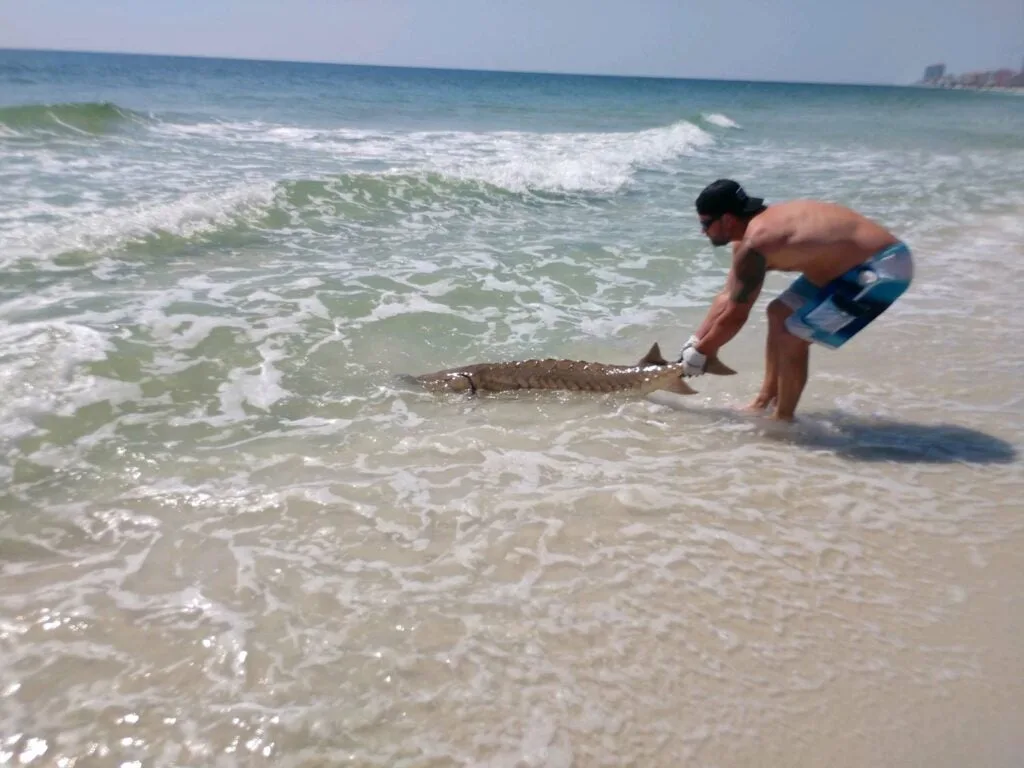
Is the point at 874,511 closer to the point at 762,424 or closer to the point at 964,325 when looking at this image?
the point at 762,424

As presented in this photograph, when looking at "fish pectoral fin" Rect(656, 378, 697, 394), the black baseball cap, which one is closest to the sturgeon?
"fish pectoral fin" Rect(656, 378, 697, 394)

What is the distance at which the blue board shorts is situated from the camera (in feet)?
15.2

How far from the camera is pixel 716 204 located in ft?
14.7

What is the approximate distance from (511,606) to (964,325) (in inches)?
220

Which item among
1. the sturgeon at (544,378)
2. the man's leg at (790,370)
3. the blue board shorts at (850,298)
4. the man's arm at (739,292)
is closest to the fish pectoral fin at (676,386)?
the sturgeon at (544,378)

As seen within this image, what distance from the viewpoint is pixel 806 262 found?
466 cm

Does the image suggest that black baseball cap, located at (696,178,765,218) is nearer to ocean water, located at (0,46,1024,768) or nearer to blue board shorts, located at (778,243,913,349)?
blue board shorts, located at (778,243,913,349)

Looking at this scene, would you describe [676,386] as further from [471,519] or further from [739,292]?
[471,519]

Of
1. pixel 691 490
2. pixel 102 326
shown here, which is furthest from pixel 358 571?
pixel 102 326

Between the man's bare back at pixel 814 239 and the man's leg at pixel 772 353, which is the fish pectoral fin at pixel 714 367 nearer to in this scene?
the man's leg at pixel 772 353

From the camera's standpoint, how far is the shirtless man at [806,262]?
14.9ft

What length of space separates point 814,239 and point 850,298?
0.42 meters

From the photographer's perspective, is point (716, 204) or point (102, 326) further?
point (102, 326)

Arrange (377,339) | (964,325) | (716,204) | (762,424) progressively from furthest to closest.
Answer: (964,325) < (377,339) < (762,424) < (716,204)
